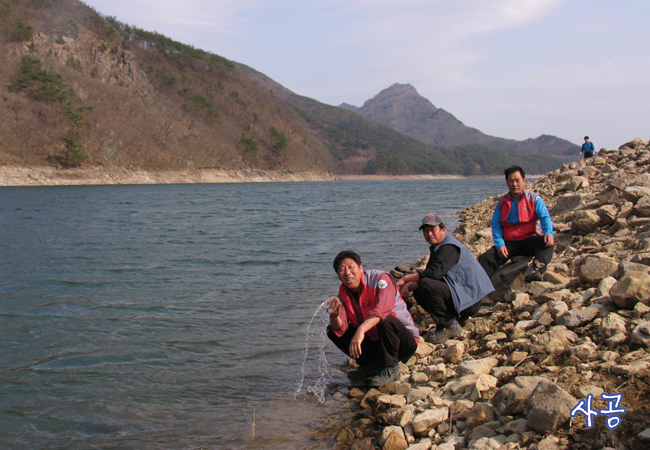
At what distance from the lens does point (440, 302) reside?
5004mm

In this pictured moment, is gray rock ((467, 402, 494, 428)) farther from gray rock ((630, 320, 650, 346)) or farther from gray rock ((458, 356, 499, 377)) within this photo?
gray rock ((630, 320, 650, 346))

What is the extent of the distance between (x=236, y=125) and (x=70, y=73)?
1736 inches

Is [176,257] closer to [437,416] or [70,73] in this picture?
[437,416]

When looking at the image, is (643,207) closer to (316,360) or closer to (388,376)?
(388,376)

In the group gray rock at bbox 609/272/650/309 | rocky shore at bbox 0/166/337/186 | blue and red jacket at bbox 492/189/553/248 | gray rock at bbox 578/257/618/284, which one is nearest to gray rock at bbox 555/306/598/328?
gray rock at bbox 609/272/650/309

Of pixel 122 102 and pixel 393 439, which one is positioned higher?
pixel 122 102

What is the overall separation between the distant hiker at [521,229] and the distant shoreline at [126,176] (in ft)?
198

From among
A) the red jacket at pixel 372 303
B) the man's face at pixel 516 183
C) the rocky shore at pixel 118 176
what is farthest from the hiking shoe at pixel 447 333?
the rocky shore at pixel 118 176

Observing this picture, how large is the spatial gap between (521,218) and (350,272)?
9.54 feet

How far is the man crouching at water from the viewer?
13.7 ft

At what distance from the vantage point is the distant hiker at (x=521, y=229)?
564 centimetres

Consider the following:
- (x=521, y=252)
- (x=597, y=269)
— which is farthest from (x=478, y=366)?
(x=521, y=252)

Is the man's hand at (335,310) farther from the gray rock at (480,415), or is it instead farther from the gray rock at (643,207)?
the gray rock at (643,207)

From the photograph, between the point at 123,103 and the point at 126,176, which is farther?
the point at 123,103
